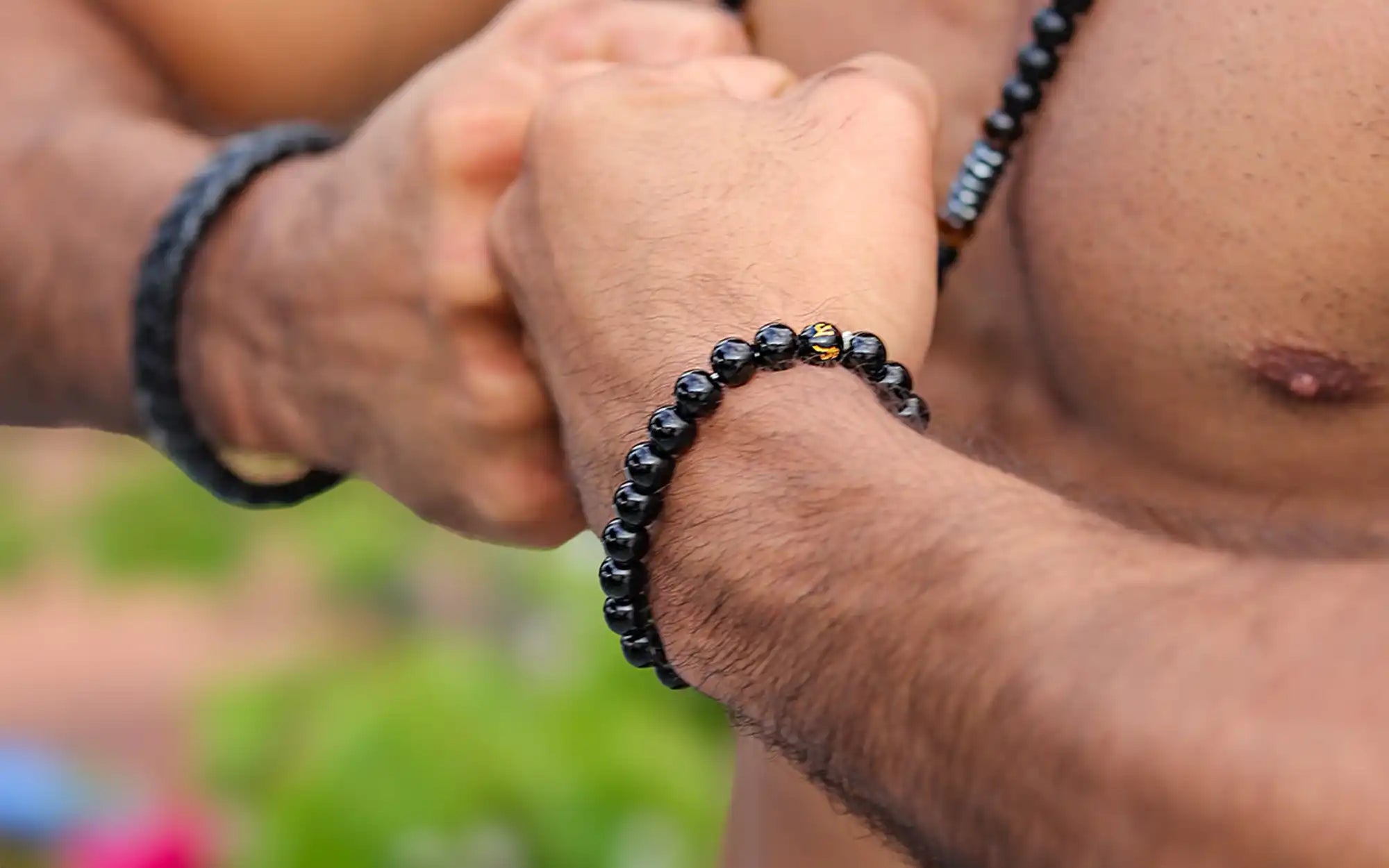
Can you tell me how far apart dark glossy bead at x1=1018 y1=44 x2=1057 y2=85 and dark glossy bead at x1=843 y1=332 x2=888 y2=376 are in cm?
19

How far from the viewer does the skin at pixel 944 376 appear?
0.26 metres

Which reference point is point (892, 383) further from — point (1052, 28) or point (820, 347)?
point (1052, 28)

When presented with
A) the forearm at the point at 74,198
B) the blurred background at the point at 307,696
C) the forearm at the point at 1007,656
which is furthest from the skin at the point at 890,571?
the blurred background at the point at 307,696

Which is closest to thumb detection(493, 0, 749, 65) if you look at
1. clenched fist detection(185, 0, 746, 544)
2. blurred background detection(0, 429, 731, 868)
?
clenched fist detection(185, 0, 746, 544)

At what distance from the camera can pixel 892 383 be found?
1.39ft

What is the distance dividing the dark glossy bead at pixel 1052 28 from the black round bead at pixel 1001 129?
33 millimetres

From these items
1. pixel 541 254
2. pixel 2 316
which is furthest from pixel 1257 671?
pixel 2 316

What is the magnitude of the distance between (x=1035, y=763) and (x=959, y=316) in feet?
1.17

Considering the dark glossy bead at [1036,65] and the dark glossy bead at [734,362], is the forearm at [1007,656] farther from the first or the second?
the dark glossy bead at [1036,65]

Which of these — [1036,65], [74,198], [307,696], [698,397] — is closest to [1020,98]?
[1036,65]

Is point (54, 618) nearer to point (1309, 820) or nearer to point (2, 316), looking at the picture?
point (2, 316)

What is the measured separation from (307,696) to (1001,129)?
4.71 feet

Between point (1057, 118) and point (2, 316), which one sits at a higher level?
point (1057, 118)

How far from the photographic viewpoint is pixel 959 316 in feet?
1.95
